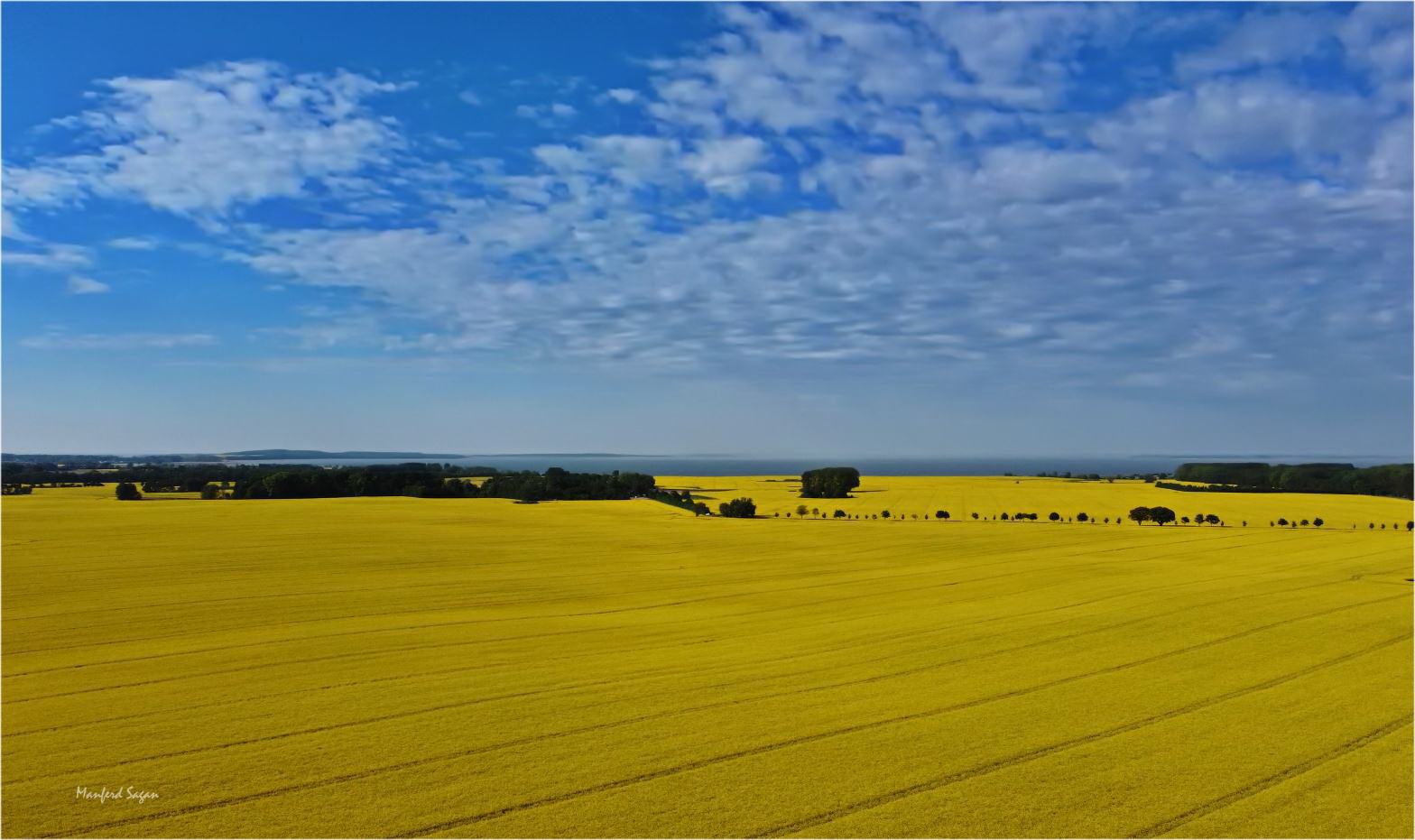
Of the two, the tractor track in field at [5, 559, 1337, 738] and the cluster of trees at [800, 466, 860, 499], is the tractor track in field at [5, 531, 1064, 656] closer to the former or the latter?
the tractor track in field at [5, 559, 1337, 738]

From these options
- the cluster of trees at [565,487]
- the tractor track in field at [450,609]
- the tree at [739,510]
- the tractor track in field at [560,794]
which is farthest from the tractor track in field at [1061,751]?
the cluster of trees at [565,487]

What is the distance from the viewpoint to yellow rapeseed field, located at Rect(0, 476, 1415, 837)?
10.8m

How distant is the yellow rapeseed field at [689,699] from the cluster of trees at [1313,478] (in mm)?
75736

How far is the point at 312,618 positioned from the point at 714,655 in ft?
42.1

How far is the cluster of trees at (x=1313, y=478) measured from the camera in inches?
3789

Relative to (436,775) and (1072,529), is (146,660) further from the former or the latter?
(1072,529)

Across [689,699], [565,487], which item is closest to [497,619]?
[689,699]

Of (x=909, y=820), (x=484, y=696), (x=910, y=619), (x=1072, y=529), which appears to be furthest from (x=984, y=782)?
(x=1072, y=529)

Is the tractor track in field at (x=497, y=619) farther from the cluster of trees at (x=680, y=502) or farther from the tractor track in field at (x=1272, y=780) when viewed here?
the cluster of trees at (x=680, y=502)

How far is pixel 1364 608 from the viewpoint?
2750cm

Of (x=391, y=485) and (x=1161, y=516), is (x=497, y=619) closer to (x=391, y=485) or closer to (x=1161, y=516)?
(x=1161, y=516)

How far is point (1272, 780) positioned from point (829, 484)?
87062 mm

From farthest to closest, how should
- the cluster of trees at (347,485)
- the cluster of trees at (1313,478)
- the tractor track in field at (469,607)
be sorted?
the cluster of trees at (1313,478) < the cluster of trees at (347,485) < the tractor track in field at (469,607)

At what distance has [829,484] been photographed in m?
98.7
